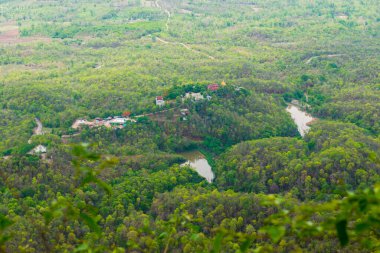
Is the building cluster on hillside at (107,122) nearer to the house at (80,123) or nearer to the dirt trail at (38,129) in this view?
the house at (80,123)

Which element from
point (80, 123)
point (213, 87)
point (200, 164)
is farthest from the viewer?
point (213, 87)

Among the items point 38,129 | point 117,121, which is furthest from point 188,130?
point 38,129

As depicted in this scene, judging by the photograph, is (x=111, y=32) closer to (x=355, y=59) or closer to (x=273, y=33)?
(x=273, y=33)

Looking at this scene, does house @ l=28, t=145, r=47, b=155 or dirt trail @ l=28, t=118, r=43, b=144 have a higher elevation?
house @ l=28, t=145, r=47, b=155

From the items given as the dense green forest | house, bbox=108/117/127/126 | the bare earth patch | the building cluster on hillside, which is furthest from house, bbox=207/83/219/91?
the bare earth patch

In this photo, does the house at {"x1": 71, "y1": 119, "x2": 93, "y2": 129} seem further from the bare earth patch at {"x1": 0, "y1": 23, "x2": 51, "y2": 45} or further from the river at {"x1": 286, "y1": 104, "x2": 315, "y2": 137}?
the bare earth patch at {"x1": 0, "y1": 23, "x2": 51, "y2": 45}

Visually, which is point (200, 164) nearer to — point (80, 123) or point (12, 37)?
point (80, 123)
